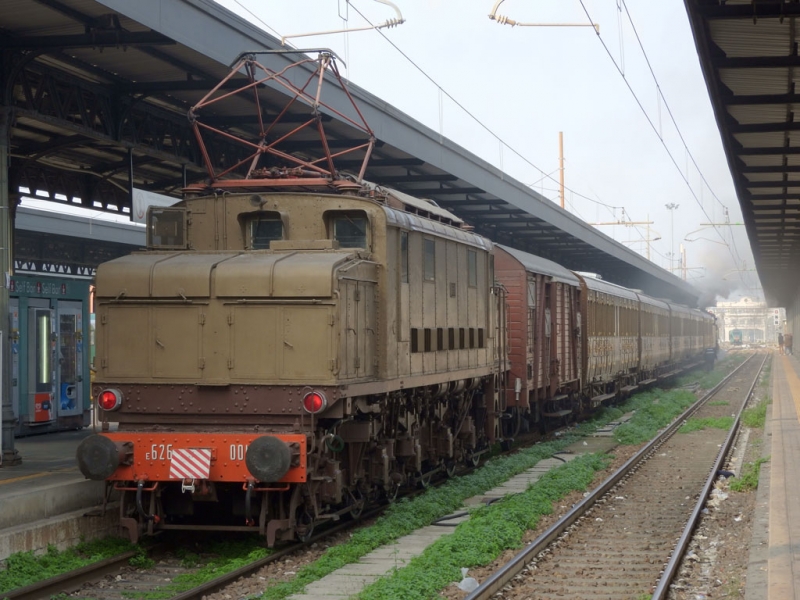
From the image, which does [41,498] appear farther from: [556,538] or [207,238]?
[556,538]

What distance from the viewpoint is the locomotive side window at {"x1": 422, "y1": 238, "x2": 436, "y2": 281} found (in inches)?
493

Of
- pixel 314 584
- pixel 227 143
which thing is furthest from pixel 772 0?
pixel 227 143

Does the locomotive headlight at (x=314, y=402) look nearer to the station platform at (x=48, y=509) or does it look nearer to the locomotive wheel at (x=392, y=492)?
the station platform at (x=48, y=509)

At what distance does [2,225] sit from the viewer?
1267 centimetres

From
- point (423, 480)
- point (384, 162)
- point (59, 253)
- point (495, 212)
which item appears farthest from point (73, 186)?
point (495, 212)

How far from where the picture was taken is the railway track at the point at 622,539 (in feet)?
29.0

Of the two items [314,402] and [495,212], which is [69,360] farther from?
[495,212]

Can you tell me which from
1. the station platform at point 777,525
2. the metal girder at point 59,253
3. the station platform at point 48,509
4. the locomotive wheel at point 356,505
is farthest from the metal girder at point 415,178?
the locomotive wheel at point 356,505

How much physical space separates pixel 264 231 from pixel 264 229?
0.02 metres

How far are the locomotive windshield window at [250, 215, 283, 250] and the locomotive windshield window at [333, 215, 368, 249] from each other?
64cm

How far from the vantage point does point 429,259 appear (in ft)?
41.8

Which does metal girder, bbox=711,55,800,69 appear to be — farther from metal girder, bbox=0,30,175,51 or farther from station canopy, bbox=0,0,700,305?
metal girder, bbox=0,30,175,51

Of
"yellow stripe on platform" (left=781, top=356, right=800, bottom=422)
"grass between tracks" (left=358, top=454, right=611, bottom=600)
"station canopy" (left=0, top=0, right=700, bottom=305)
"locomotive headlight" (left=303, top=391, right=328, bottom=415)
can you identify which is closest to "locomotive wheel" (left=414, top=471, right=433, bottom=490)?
"grass between tracks" (left=358, top=454, right=611, bottom=600)

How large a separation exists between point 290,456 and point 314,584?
48.6 inches
